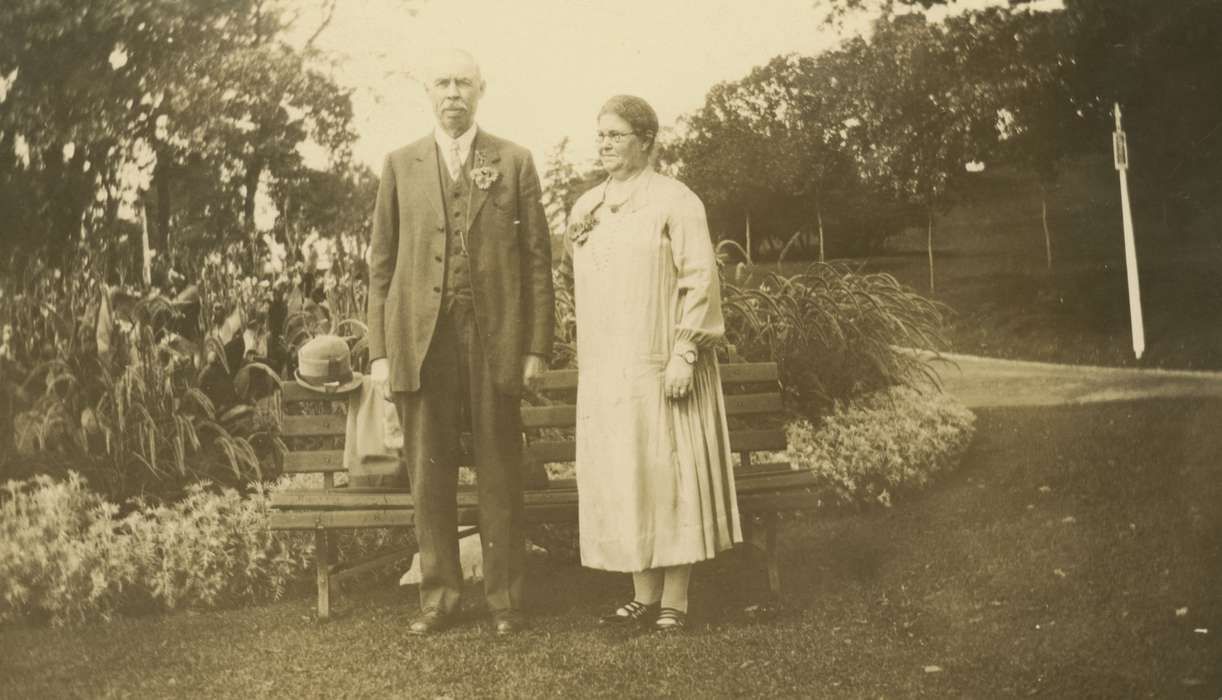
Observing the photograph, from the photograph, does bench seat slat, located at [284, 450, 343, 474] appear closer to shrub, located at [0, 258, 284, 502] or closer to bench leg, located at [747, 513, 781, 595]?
shrub, located at [0, 258, 284, 502]

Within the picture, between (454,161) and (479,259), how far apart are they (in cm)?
30

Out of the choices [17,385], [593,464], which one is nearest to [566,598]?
[593,464]

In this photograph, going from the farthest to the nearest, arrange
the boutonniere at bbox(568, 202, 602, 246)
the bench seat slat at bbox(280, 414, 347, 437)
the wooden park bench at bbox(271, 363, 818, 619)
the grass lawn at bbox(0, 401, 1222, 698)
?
the bench seat slat at bbox(280, 414, 347, 437), the wooden park bench at bbox(271, 363, 818, 619), the boutonniere at bbox(568, 202, 602, 246), the grass lawn at bbox(0, 401, 1222, 698)

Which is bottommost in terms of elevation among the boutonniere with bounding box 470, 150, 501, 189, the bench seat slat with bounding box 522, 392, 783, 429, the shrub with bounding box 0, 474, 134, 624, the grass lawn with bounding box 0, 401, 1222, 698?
the grass lawn with bounding box 0, 401, 1222, 698

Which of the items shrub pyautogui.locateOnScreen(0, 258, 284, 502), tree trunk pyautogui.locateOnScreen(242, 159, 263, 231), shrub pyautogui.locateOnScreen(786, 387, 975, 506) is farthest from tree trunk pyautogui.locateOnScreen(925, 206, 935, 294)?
shrub pyautogui.locateOnScreen(0, 258, 284, 502)

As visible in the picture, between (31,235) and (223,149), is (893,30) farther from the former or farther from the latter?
(31,235)

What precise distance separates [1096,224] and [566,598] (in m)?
2.06

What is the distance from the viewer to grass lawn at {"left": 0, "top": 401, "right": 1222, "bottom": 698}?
2.83 m

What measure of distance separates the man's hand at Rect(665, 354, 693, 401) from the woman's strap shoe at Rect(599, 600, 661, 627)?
2.09 ft

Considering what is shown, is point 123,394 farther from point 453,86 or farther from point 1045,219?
point 1045,219

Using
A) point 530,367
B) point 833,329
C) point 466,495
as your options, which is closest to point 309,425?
point 466,495

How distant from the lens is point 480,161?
3100mm

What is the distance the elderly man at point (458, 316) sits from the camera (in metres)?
3.09

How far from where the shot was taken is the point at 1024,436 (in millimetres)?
3520
